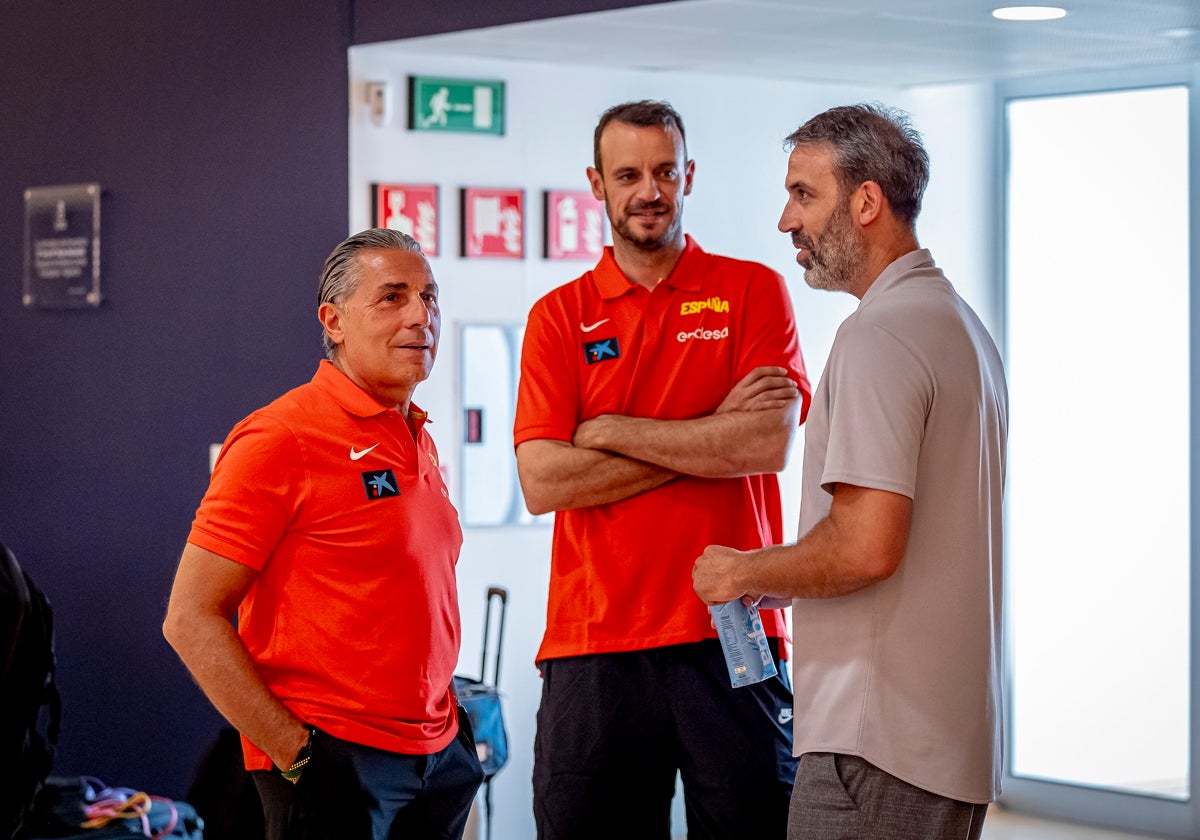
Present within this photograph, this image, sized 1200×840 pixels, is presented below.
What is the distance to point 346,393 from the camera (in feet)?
7.47

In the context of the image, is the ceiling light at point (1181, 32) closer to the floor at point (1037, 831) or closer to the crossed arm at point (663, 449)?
the crossed arm at point (663, 449)

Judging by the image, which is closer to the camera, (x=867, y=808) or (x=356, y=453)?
(x=867, y=808)

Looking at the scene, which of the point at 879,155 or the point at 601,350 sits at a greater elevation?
the point at 879,155

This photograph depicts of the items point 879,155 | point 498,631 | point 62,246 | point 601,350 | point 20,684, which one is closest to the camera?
point 879,155

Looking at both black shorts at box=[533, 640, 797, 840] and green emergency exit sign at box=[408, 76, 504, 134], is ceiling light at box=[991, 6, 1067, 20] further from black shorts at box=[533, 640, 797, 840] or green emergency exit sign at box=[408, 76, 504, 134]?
black shorts at box=[533, 640, 797, 840]

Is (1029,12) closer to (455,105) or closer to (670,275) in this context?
(670,275)

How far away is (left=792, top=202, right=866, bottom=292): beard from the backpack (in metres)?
1.52

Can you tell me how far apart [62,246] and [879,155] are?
2900mm

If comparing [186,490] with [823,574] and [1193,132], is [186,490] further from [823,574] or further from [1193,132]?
[1193,132]

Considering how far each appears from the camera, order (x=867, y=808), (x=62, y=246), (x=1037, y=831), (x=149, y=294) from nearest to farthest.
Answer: (x=867, y=808) → (x=149, y=294) → (x=62, y=246) → (x=1037, y=831)

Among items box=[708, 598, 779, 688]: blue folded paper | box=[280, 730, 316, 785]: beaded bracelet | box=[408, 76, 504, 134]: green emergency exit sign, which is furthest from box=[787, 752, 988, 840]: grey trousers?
box=[408, 76, 504, 134]: green emergency exit sign

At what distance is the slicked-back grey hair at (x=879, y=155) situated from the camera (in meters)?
2.08

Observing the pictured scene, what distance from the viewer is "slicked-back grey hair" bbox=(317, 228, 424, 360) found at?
2.34 meters

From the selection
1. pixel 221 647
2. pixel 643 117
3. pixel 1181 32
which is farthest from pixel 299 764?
pixel 1181 32
